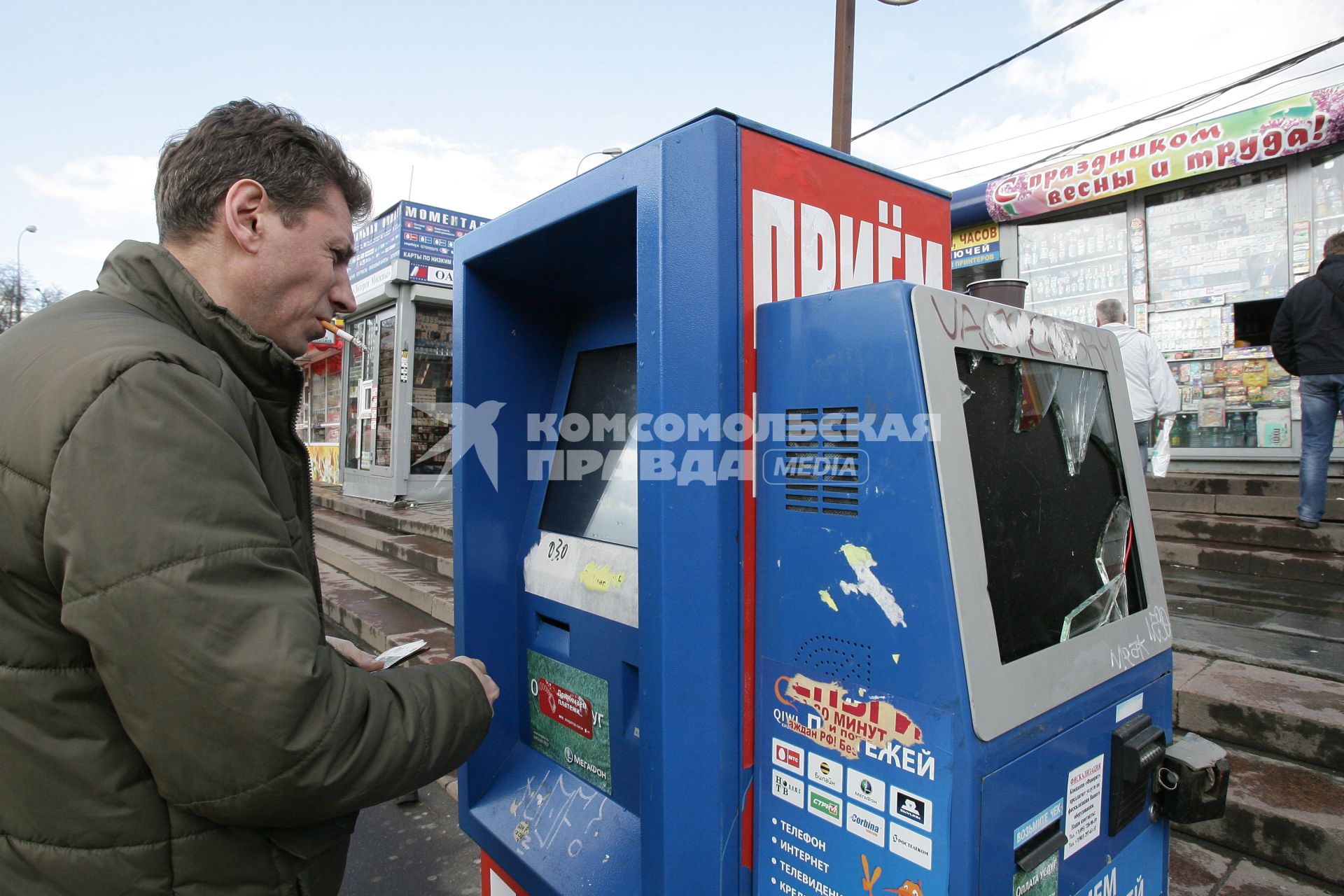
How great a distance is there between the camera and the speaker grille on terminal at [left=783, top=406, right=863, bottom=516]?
1146mm

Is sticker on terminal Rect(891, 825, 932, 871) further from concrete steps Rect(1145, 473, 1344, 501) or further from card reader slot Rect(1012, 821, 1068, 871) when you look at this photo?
concrete steps Rect(1145, 473, 1344, 501)

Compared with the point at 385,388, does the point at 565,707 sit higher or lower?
lower

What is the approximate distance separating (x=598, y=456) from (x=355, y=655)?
0.71 meters

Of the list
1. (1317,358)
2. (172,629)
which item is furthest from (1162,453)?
(172,629)

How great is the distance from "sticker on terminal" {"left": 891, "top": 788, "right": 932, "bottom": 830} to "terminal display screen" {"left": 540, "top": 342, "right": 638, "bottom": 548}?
2.40 feet

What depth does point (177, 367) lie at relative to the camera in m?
0.83

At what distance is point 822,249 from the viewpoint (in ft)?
4.56

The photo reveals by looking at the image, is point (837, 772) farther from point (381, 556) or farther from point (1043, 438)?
point (381, 556)

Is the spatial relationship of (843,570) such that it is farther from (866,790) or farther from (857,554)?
(866,790)

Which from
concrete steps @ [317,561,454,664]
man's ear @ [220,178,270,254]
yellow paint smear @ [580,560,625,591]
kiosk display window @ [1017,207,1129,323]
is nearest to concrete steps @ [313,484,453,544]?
concrete steps @ [317,561,454,664]

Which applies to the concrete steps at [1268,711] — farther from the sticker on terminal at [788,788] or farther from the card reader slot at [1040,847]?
the sticker on terminal at [788,788]

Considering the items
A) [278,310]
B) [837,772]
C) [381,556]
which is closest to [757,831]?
[837,772]

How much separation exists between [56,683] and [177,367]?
0.39m

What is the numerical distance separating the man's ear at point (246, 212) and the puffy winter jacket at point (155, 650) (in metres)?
0.15
